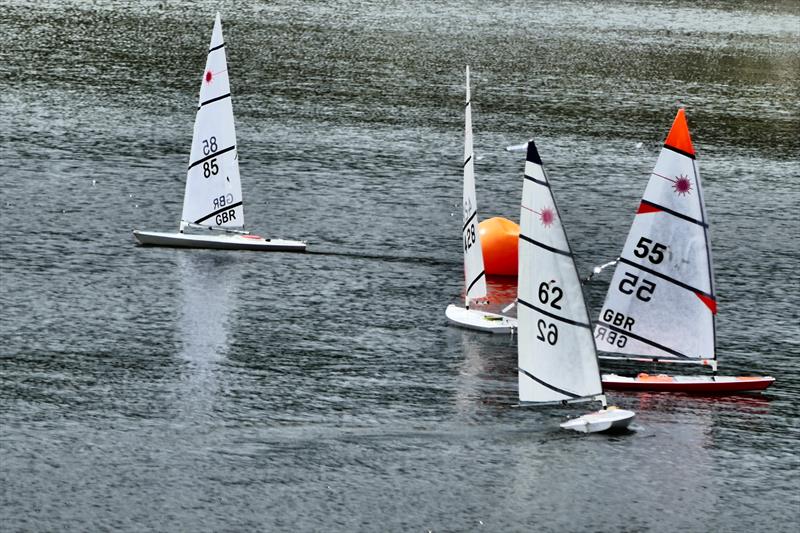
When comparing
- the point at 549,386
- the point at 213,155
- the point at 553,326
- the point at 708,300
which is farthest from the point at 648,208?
the point at 213,155

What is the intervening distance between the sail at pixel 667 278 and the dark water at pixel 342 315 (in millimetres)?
2305

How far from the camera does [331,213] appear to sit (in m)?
69.6

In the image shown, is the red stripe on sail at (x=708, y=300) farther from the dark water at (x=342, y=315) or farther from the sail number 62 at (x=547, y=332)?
the sail number 62 at (x=547, y=332)

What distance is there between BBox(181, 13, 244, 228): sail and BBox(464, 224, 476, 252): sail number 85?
13.8 metres

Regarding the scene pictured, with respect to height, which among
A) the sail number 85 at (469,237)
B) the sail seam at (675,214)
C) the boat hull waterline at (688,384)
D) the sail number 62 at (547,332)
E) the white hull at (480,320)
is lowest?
the boat hull waterline at (688,384)

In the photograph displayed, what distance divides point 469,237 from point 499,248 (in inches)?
269

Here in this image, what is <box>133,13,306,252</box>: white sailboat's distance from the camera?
205 feet

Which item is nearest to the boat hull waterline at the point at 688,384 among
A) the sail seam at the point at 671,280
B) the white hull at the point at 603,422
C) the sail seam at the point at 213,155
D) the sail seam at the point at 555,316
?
the sail seam at the point at 671,280

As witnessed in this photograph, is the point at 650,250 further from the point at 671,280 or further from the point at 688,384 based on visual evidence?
the point at 688,384

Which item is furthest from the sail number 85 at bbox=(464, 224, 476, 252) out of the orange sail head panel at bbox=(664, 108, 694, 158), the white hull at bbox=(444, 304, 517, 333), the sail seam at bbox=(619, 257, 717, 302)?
the orange sail head panel at bbox=(664, 108, 694, 158)

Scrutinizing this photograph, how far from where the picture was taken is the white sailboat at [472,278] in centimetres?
5191

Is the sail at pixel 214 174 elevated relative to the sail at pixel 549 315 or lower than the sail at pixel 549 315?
elevated

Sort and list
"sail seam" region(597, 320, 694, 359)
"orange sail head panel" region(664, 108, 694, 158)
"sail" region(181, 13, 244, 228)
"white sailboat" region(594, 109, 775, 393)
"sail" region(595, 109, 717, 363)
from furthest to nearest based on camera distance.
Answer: "sail" region(181, 13, 244, 228)
"sail seam" region(597, 320, 694, 359)
"white sailboat" region(594, 109, 775, 393)
"sail" region(595, 109, 717, 363)
"orange sail head panel" region(664, 108, 694, 158)

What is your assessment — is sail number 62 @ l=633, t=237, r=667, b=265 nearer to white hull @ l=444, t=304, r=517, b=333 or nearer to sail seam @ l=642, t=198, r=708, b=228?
sail seam @ l=642, t=198, r=708, b=228
